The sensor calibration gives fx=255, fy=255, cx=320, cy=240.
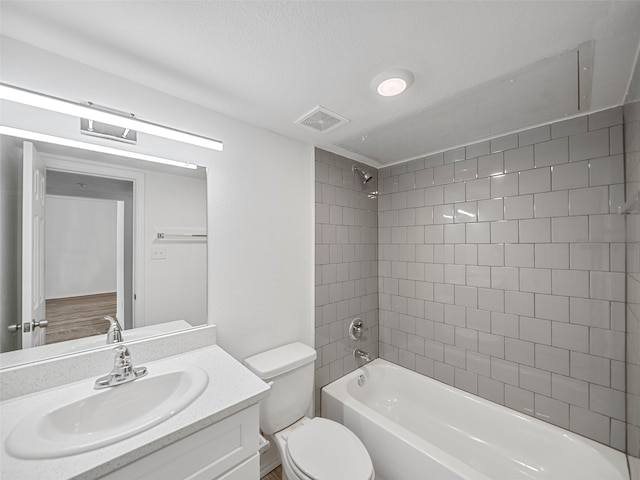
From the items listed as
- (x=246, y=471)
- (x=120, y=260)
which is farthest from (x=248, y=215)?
(x=246, y=471)

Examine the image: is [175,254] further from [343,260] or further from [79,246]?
[343,260]

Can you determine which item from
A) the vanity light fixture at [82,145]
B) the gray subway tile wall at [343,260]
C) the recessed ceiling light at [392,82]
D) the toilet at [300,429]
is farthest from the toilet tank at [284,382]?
the recessed ceiling light at [392,82]

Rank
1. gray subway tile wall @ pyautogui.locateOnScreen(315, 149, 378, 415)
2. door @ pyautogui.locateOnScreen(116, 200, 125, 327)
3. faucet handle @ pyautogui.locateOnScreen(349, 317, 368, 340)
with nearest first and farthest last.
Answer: door @ pyautogui.locateOnScreen(116, 200, 125, 327)
gray subway tile wall @ pyautogui.locateOnScreen(315, 149, 378, 415)
faucet handle @ pyautogui.locateOnScreen(349, 317, 368, 340)

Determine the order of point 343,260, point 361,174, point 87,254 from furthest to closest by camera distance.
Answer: point 361,174 < point 343,260 < point 87,254

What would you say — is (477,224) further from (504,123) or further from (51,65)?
(51,65)

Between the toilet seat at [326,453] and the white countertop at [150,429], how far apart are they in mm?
563

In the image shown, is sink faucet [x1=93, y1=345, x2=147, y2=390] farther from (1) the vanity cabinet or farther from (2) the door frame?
(1) the vanity cabinet

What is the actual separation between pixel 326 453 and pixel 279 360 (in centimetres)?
54

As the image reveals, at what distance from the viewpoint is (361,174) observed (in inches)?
93.6

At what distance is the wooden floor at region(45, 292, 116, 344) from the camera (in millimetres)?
1127

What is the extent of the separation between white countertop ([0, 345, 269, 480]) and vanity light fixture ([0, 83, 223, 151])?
44.3 inches

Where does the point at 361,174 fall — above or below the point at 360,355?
above

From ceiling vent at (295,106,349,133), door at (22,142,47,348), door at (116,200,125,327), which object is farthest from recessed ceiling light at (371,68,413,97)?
door at (22,142,47,348)

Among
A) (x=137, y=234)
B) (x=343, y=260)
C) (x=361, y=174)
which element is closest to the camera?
(x=137, y=234)
